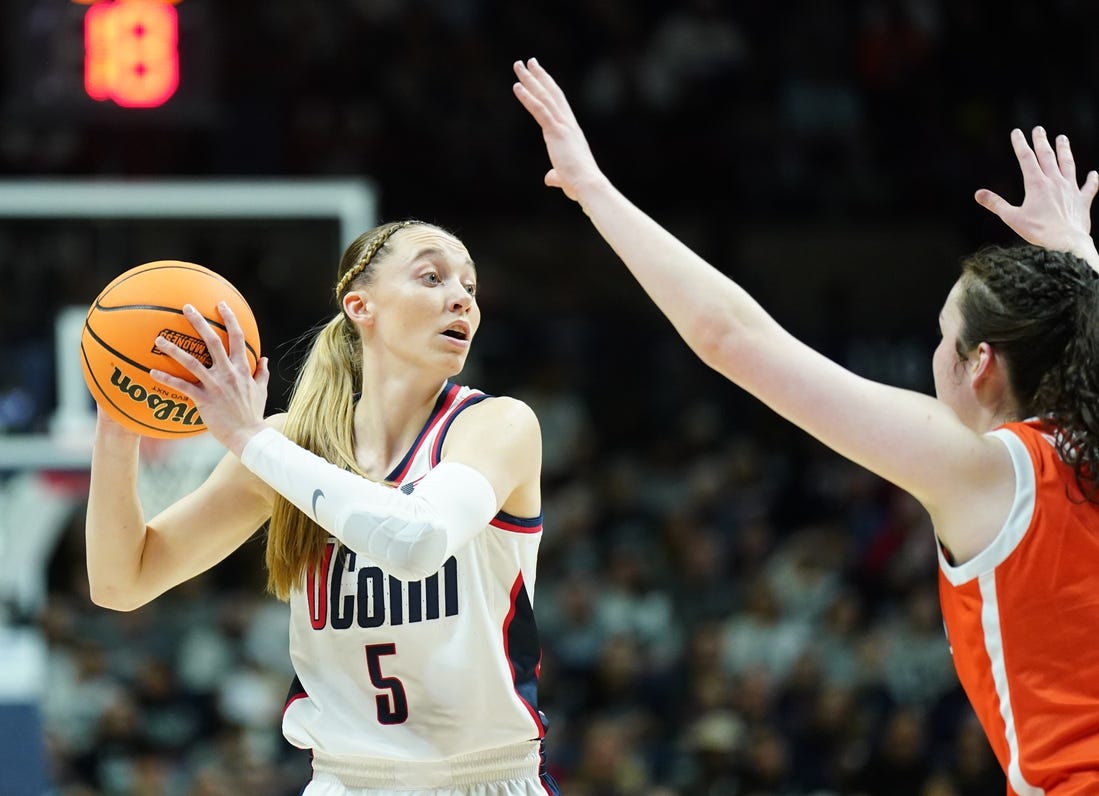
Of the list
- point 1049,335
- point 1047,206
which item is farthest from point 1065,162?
point 1049,335

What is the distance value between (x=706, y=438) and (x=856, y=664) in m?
2.51

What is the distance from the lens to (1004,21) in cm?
1382

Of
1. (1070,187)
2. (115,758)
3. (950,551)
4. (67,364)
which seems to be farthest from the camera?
(115,758)

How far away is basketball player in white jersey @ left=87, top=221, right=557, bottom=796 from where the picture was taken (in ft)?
11.0

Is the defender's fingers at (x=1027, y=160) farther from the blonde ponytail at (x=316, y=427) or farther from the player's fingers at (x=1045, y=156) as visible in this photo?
the blonde ponytail at (x=316, y=427)

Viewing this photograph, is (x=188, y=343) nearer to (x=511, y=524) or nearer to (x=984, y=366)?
(x=511, y=524)

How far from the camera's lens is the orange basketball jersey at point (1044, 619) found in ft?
8.78

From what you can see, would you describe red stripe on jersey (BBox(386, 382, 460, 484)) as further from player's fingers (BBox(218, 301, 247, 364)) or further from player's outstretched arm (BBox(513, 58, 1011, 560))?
player's outstretched arm (BBox(513, 58, 1011, 560))

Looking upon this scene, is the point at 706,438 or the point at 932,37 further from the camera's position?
the point at 932,37

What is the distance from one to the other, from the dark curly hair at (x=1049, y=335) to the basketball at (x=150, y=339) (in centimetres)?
166

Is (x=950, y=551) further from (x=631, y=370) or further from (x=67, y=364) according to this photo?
(x=631, y=370)

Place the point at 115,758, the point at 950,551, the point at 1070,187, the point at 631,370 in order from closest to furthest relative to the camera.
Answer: the point at 950,551, the point at 1070,187, the point at 115,758, the point at 631,370

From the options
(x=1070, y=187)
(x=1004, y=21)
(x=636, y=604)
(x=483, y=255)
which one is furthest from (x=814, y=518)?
(x=1070, y=187)

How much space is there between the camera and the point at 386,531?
3.25 metres
